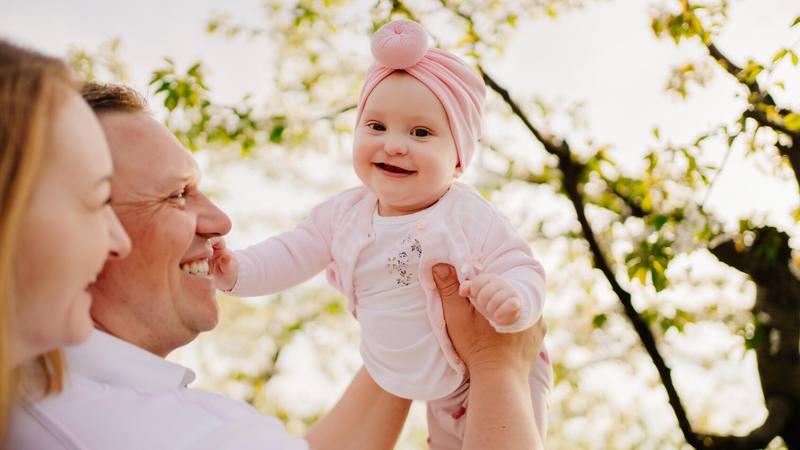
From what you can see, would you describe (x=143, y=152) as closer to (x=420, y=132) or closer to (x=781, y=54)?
(x=420, y=132)

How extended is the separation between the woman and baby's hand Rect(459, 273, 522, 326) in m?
1.15

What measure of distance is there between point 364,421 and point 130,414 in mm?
1325

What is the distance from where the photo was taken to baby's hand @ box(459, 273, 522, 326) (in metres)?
2.10

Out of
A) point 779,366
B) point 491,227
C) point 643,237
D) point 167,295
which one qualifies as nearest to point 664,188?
point 643,237

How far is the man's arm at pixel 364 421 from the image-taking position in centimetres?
281

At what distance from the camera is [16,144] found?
1149 mm

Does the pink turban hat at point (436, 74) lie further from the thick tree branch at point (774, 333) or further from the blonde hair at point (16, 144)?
the thick tree branch at point (774, 333)

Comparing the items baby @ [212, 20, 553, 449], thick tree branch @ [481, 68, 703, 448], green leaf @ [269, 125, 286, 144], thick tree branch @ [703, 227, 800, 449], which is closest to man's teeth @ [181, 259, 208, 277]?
baby @ [212, 20, 553, 449]

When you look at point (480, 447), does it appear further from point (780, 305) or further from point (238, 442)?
point (780, 305)

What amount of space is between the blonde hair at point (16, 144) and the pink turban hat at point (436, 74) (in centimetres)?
132

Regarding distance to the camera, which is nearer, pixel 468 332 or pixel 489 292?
pixel 489 292

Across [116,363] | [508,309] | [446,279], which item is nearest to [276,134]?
[446,279]

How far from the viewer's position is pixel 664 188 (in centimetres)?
471

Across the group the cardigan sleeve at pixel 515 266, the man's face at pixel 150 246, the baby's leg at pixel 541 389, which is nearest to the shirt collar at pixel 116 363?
the man's face at pixel 150 246
